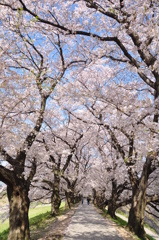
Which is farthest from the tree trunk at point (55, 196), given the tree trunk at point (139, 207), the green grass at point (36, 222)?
Answer: the tree trunk at point (139, 207)

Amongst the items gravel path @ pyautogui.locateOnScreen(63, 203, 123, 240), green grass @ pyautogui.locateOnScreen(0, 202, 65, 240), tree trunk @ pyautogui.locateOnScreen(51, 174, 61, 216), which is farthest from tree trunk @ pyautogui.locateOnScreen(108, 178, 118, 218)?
green grass @ pyautogui.locateOnScreen(0, 202, 65, 240)

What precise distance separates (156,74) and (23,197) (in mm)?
6360

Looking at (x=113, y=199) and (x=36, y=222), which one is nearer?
(x=36, y=222)

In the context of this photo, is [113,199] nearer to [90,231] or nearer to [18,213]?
[90,231]

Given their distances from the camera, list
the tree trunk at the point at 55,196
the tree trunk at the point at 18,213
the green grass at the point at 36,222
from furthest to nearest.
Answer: the tree trunk at the point at 55,196, the green grass at the point at 36,222, the tree trunk at the point at 18,213

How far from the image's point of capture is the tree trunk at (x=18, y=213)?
7688 mm

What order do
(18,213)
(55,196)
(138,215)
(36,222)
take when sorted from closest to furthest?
(18,213) < (138,215) < (36,222) < (55,196)

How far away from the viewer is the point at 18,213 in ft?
25.8

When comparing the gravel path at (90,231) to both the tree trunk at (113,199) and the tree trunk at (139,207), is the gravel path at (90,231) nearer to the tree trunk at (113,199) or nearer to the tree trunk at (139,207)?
the tree trunk at (139,207)

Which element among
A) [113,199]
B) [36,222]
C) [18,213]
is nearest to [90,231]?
[18,213]

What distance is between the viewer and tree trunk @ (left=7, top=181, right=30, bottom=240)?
25.2ft

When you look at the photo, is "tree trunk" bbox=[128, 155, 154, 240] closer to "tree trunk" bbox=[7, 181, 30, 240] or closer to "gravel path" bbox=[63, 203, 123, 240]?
"gravel path" bbox=[63, 203, 123, 240]

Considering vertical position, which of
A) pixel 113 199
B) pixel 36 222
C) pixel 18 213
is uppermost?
pixel 113 199

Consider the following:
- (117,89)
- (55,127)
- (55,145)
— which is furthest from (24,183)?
(55,127)
